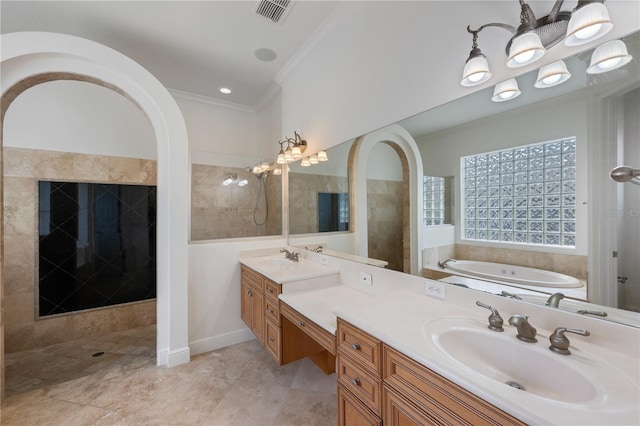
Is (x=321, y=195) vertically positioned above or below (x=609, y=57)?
below

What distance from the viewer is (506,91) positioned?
123 centimetres

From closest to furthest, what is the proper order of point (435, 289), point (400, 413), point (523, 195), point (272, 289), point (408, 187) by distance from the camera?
1. point (400, 413)
2. point (523, 195)
3. point (435, 289)
4. point (408, 187)
5. point (272, 289)

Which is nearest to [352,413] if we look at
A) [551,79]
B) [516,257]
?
[516,257]

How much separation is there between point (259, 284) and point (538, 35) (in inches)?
95.9

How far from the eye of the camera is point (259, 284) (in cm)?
237

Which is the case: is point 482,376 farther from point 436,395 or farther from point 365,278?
point 365,278

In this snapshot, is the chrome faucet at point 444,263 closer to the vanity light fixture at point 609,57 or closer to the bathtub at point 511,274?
the bathtub at point 511,274

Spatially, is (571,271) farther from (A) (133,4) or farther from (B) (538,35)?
(A) (133,4)

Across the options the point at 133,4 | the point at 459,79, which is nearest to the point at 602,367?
the point at 459,79

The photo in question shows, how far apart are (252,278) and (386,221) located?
146 cm

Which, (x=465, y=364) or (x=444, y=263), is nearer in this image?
(x=465, y=364)

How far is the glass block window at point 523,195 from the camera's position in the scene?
1082 millimetres

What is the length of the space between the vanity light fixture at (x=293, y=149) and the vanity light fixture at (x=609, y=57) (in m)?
2.23

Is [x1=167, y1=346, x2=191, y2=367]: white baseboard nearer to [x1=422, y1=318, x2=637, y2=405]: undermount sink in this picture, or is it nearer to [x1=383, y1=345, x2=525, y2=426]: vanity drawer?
[x1=383, y1=345, x2=525, y2=426]: vanity drawer
